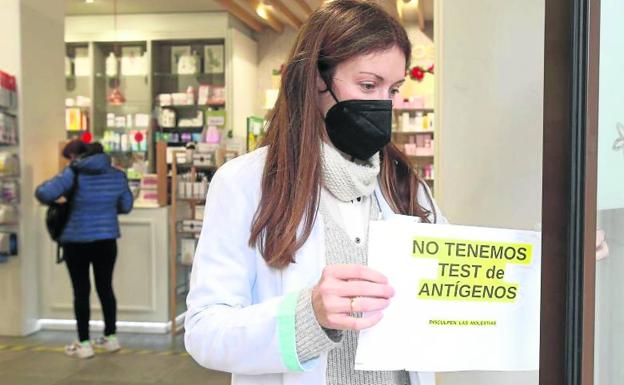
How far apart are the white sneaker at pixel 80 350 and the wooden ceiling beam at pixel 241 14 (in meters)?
4.26

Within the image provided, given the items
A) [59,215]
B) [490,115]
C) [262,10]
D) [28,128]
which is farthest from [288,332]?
[262,10]

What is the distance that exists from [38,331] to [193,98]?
384cm

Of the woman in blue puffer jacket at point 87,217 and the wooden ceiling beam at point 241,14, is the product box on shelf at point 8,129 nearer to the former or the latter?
the woman in blue puffer jacket at point 87,217

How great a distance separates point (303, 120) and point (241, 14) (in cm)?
752

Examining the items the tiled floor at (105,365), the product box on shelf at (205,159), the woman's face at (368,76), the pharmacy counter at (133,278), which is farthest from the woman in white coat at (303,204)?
the pharmacy counter at (133,278)

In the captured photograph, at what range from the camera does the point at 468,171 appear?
6.52 ft

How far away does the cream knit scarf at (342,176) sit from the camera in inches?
47.8

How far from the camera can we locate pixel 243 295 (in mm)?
1146

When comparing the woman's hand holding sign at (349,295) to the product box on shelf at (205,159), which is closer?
the woman's hand holding sign at (349,295)

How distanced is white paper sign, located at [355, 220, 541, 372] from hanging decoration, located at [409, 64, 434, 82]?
274 inches

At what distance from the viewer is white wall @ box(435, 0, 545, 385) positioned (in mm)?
1869

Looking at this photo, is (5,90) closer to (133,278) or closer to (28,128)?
(28,128)

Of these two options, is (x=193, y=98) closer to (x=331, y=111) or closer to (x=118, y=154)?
(x=118, y=154)

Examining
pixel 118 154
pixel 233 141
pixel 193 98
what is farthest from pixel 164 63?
pixel 233 141
